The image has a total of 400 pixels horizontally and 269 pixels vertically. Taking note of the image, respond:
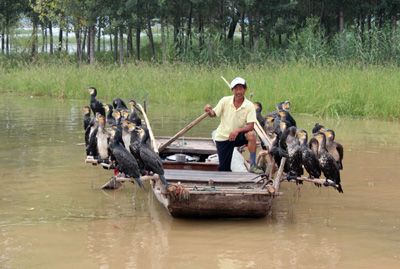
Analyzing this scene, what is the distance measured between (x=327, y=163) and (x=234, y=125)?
5.88 feet

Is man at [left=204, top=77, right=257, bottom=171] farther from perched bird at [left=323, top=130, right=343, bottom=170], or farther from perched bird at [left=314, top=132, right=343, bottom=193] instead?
perched bird at [left=314, top=132, right=343, bottom=193]

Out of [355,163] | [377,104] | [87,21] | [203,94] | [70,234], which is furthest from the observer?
[87,21]

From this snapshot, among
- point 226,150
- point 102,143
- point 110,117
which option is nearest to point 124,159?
point 102,143

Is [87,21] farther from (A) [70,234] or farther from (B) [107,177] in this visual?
(A) [70,234]

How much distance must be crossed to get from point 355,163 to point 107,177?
417 cm

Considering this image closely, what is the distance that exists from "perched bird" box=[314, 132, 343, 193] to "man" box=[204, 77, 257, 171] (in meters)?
1.42

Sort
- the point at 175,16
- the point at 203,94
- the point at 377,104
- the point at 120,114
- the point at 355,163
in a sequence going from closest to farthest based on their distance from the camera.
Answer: the point at 120,114
the point at 355,163
the point at 377,104
the point at 203,94
the point at 175,16

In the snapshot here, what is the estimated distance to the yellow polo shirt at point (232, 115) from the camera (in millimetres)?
8016

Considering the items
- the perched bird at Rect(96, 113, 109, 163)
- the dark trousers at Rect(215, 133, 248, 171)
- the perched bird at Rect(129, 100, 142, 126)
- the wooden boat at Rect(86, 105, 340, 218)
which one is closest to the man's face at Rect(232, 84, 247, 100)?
the dark trousers at Rect(215, 133, 248, 171)

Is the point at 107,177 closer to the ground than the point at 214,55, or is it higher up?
closer to the ground

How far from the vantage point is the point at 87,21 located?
2655 cm

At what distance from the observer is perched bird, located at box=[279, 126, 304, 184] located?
6805mm

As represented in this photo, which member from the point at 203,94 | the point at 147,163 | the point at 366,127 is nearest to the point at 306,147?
the point at 147,163

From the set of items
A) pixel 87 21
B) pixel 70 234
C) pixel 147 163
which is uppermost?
pixel 87 21
